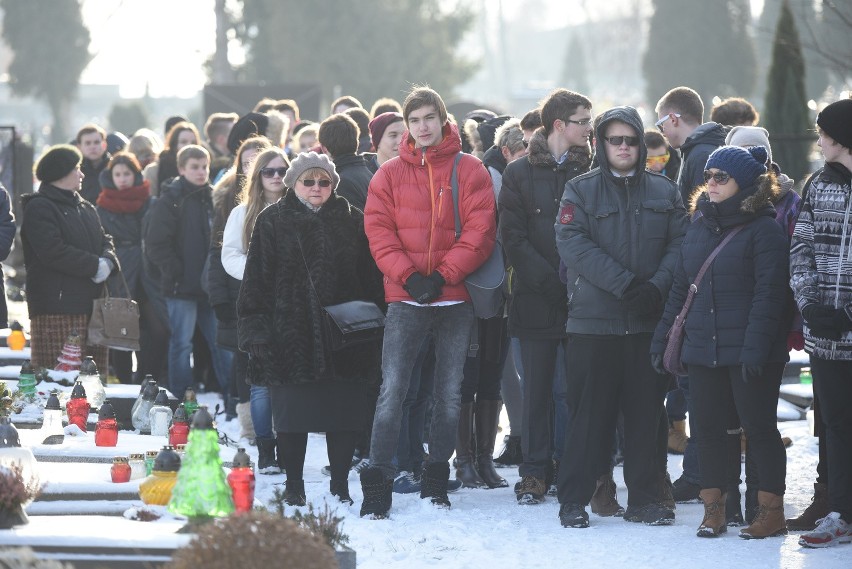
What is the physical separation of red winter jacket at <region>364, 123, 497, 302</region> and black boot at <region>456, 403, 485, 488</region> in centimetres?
127

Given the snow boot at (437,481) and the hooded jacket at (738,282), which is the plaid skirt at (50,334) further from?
the hooded jacket at (738,282)

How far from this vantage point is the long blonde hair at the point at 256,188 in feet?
29.9

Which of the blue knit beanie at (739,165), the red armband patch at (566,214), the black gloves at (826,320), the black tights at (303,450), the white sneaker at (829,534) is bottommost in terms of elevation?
the white sneaker at (829,534)

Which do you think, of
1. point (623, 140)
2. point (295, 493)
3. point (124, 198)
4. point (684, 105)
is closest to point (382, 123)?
point (684, 105)

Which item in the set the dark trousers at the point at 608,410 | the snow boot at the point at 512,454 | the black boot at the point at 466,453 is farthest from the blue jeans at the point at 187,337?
the dark trousers at the point at 608,410

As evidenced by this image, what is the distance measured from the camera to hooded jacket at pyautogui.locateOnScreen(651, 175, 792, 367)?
23.6ft

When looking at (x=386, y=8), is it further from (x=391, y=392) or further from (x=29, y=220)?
(x=391, y=392)

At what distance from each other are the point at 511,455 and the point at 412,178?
256 cm

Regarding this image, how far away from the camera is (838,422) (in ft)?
23.7

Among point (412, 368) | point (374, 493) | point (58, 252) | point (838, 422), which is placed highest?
point (58, 252)

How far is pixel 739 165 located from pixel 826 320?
35.8 inches

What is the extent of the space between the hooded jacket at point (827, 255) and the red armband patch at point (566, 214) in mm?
1160

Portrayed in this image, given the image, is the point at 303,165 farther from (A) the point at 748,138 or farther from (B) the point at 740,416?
(B) the point at 740,416

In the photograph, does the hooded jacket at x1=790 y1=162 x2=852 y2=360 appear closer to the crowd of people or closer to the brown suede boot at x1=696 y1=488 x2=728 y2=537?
the crowd of people
